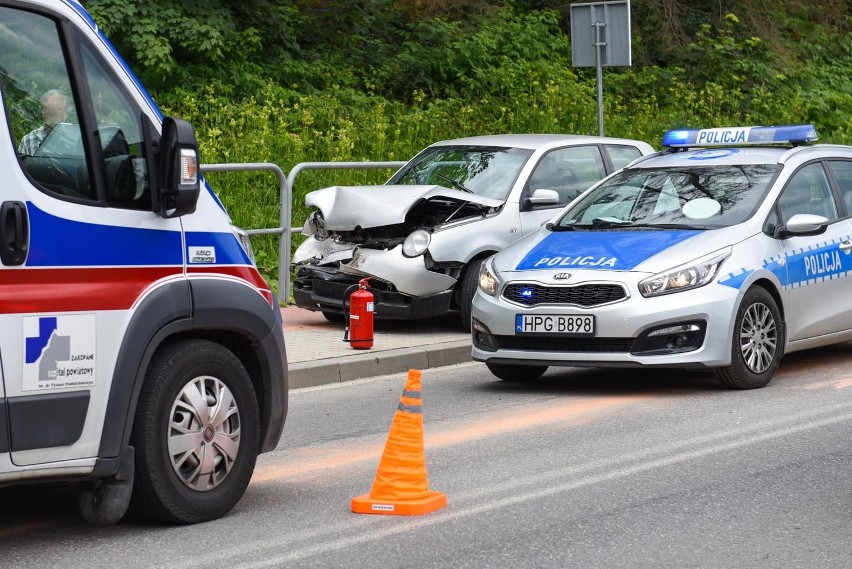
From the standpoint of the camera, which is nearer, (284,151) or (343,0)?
(284,151)

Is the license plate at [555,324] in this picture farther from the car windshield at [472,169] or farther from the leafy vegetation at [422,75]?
the leafy vegetation at [422,75]

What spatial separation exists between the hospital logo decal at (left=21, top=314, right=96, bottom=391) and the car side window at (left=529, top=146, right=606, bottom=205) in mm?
8033

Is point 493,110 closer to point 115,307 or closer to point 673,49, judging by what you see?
point 673,49

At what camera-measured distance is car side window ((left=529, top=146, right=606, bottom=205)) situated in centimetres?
1344

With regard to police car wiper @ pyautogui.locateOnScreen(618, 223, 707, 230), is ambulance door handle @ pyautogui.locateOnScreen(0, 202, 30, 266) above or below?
above

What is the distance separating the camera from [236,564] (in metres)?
5.65

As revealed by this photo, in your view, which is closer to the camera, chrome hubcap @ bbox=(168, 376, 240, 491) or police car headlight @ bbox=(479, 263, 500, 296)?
chrome hubcap @ bbox=(168, 376, 240, 491)

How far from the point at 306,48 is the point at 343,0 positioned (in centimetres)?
145

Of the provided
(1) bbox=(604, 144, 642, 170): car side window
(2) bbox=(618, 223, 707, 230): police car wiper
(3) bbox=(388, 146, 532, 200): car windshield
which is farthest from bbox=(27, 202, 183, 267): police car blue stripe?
(1) bbox=(604, 144, 642, 170): car side window

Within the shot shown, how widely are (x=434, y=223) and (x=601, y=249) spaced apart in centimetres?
316

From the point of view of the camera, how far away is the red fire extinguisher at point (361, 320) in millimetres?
11656

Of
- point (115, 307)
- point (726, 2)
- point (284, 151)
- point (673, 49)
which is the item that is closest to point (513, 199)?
point (284, 151)

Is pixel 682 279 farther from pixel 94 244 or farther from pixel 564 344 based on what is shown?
pixel 94 244

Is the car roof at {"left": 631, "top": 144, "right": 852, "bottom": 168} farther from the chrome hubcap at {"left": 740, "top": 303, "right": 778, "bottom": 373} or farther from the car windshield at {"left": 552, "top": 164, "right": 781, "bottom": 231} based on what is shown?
the chrome hubcap at {"left": 740, "top": 303, "right": 778, "bottom": 373}
